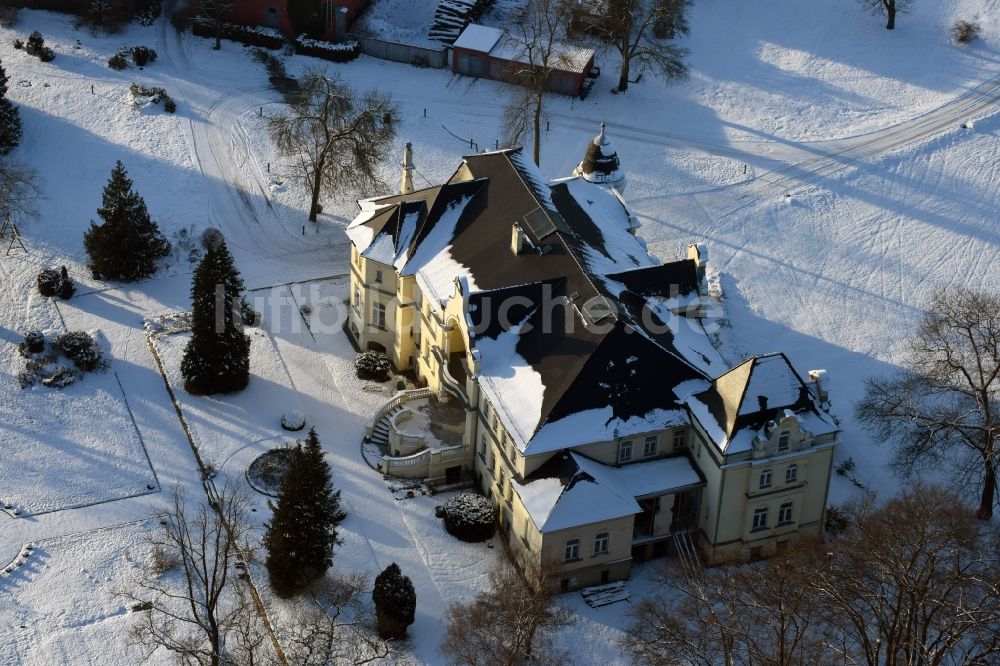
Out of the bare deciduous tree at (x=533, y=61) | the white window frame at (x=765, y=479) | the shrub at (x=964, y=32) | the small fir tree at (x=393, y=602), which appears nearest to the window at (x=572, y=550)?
the small fir tree at (x=393, y=602)

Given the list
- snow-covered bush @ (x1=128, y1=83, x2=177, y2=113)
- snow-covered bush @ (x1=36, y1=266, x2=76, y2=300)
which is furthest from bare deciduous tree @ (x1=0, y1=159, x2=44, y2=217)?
snow-covered bush @ (x1=128, y1=83, x2=177, y2=113)

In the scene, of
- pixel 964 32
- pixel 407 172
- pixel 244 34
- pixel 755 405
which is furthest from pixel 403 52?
pixel 755 405

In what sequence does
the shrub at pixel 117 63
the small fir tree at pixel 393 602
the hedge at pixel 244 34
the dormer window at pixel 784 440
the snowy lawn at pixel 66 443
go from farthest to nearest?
1. the hedge at pixel 244 34
2. the shrub at pixel 117 63
3. the snowy lawn at pixel 66 443
4. the dormer window at pixel 784 440
5. the small fir tree at pixel 393 602

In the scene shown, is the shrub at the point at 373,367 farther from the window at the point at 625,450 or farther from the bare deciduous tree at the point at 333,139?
the window at the point at 625,450

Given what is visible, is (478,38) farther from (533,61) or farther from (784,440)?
(784,440)

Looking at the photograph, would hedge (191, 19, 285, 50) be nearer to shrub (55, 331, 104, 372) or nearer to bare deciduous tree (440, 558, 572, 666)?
shrub (55, 331, 104, 372)

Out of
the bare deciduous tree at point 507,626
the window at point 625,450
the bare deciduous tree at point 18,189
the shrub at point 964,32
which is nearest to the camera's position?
the bare deciduous tree at point 507,626
